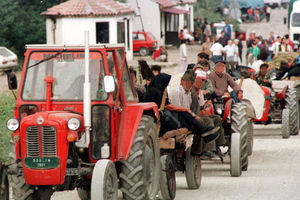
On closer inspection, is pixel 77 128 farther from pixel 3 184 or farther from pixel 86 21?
pixel 86 21

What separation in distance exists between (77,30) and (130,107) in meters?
42.5

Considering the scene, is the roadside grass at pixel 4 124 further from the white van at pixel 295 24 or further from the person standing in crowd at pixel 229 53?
the white van at pixel 295 24

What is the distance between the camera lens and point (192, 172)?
12.6m

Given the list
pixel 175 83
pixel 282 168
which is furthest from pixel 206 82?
pixel 282 168

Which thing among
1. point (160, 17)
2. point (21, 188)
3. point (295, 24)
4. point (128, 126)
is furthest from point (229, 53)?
point (160, 17)

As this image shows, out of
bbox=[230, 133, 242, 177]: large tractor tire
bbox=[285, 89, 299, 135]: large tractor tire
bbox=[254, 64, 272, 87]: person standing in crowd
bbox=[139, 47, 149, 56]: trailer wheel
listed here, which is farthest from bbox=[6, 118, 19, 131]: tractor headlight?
bbox=[139, 47, 149, 56]: trailer wheel

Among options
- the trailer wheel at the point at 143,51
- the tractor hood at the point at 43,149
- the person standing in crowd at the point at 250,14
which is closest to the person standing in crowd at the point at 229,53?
the trailer wheel at the point at 143,51

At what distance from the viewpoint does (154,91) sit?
40.7ft

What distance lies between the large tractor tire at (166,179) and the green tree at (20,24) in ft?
139

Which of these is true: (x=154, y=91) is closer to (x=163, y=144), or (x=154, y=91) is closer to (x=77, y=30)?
(x=163, y=144)

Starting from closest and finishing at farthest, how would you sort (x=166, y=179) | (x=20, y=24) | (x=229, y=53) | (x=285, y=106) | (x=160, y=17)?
(x=166, y=179) → (x=285, y=106) → (x=229, y=53) → (x=20, y=24) → (x=160, y=17)

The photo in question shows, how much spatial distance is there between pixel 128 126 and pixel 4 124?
9.26 meters

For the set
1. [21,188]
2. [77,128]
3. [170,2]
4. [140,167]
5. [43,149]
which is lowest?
[170,2]

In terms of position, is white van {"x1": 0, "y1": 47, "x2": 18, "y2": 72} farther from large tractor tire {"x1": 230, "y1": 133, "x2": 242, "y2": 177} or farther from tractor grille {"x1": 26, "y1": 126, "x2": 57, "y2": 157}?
tractor grille {"x1": 26, "y1": 126, "x2": 57, "y2": 157}
